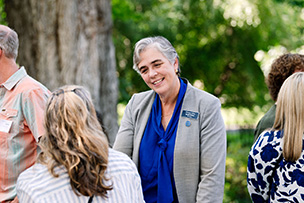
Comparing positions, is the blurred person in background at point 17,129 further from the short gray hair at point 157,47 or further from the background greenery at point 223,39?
the background greenery at point 223,39

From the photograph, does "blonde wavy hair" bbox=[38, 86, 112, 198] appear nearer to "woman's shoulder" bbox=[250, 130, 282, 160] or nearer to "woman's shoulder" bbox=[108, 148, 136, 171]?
"woman's shoulder" bbox=[108, 148, 136, 171]

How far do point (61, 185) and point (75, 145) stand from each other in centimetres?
18

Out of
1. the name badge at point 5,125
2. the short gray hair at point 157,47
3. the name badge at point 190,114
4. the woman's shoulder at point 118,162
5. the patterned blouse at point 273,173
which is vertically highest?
the short gray hair at point 157,47

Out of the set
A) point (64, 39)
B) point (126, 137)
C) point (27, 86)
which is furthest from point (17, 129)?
point (64, 39)

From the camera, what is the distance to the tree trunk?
20.6ft

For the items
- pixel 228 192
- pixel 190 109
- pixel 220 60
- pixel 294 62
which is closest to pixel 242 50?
pixel 220 60

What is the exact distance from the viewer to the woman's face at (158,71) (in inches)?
102

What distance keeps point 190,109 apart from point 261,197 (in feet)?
2.26

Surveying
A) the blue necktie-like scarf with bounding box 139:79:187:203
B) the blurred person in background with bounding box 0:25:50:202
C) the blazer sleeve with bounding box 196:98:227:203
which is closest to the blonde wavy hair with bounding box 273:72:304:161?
the blazer sleeve with bounding box 196:98:227:203

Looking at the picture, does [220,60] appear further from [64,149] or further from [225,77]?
[64,149]

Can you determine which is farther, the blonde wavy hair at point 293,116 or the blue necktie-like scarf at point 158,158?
the blue necktie-like scarf at point 158,158

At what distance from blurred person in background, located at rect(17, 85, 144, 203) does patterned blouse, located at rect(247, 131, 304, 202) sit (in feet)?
3.05

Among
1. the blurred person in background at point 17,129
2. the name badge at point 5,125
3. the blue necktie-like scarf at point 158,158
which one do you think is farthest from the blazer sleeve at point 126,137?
the name badge at point 5,125

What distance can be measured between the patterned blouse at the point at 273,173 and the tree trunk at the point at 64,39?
4.04 metres
